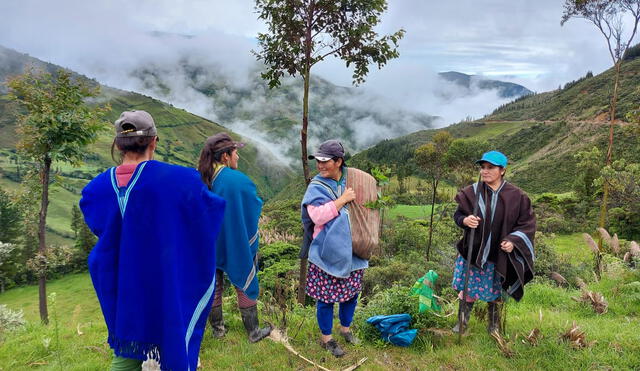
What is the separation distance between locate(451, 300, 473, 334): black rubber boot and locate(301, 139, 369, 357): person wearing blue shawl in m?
1.20

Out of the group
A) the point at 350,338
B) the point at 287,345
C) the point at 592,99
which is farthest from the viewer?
the point at 592,99

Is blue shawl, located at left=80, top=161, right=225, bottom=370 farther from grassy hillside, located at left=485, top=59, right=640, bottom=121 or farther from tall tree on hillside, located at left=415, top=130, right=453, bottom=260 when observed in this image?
grassy hillside, located at left=485, top=59, right=640, bottom=121

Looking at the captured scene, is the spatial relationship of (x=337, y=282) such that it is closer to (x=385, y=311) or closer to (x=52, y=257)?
(x=385, y=311)

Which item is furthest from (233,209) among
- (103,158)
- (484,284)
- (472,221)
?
(103,158)

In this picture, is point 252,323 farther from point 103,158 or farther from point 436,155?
point 103,158

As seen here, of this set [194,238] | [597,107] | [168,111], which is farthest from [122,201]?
[168,111]

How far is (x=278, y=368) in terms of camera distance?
11.8 feet

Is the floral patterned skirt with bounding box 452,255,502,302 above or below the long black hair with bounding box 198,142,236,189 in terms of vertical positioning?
below

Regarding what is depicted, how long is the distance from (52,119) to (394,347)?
26.7 feet

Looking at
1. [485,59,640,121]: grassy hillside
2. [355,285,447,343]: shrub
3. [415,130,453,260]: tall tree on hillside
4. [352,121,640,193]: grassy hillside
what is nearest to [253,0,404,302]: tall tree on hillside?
[355,285,447,343]: shrub

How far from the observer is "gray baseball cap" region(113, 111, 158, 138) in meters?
2.19

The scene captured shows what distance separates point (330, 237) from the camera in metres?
3.48

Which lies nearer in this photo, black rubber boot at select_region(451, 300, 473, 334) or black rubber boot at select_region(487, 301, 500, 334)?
black rubber boot at select_region(451, 300, 473, 334)

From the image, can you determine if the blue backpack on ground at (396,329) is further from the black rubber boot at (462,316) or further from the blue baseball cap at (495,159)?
the blue baseball cap at (495,159)
